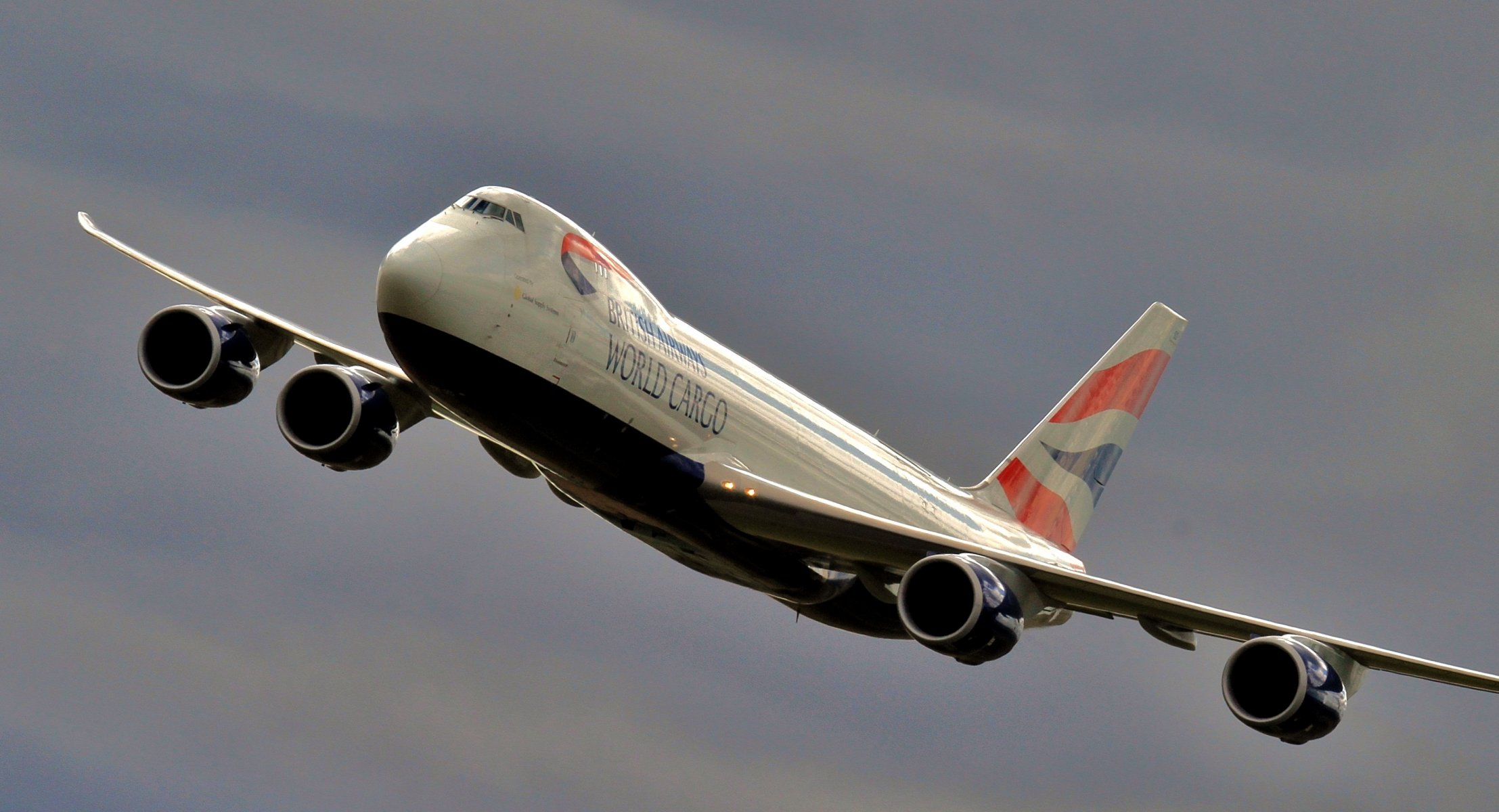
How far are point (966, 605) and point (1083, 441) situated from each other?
18.6m

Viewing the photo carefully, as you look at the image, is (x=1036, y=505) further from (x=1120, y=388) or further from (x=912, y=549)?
(x=912, y=549)

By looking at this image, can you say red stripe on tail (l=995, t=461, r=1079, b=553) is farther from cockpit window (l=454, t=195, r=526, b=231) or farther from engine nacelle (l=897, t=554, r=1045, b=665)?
cockpit window (l=454, t=195, r=526, b=231)

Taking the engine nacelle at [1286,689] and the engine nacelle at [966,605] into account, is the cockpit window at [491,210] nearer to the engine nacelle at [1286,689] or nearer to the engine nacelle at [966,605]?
the engine nacelle at [966,605]

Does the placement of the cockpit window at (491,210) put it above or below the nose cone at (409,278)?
above

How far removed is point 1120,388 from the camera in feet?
158

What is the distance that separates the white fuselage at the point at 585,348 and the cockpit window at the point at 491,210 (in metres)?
0.03

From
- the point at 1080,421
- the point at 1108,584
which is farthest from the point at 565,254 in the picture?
the point at 1080,421

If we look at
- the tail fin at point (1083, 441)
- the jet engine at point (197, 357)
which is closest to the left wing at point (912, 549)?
the jet engine at point (197, 357)

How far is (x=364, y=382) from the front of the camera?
32.9m

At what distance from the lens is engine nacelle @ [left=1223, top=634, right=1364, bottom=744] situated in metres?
28.3

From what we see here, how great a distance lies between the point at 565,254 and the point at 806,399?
317 inches

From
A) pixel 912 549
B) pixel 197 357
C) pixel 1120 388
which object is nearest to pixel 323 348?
pixel 197 357

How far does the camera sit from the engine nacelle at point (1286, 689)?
28.3 m

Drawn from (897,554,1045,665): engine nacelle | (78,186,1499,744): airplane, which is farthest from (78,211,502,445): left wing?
(897,554,1045,665): engine nacelle
